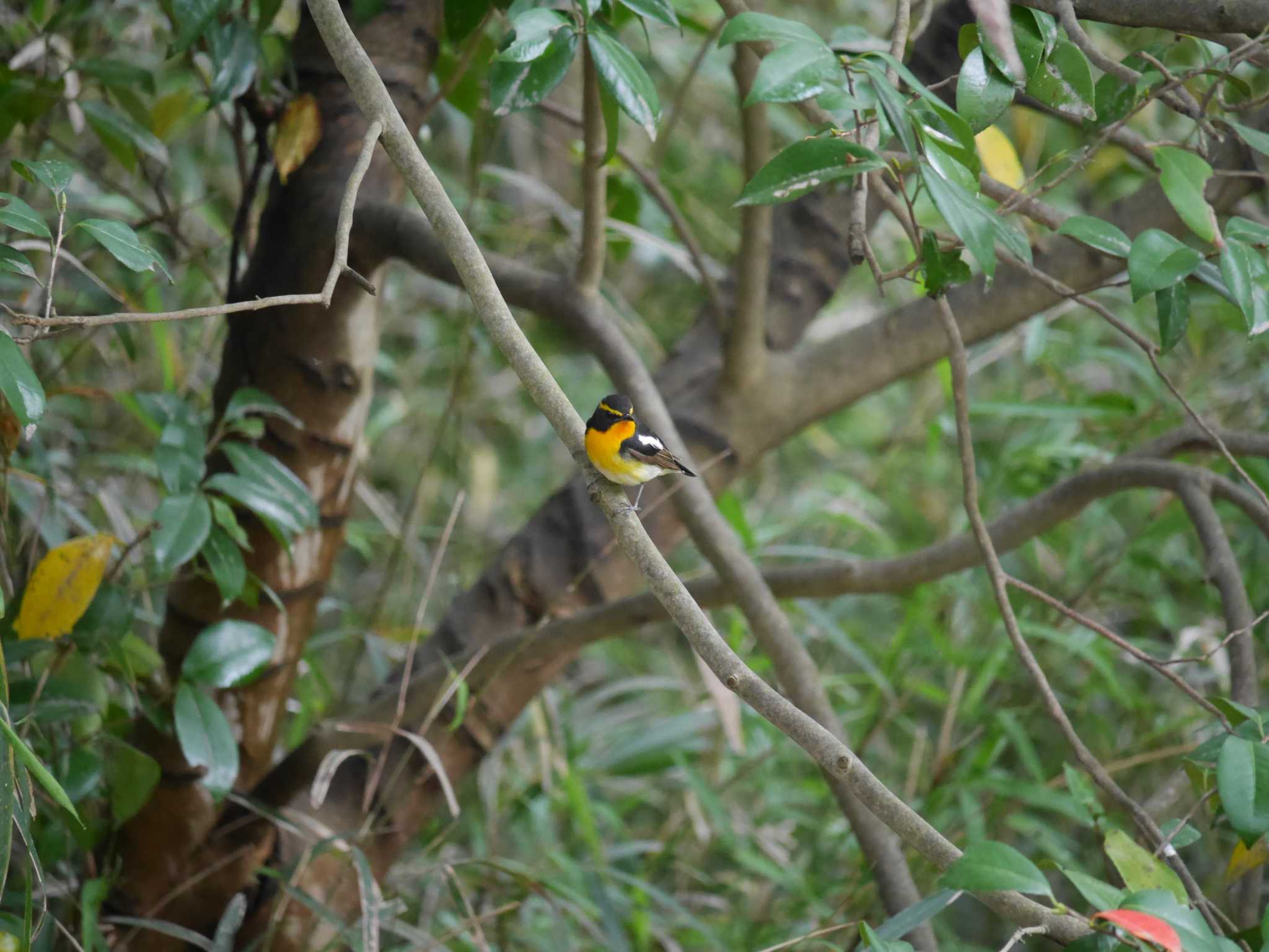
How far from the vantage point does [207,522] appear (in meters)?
1.20

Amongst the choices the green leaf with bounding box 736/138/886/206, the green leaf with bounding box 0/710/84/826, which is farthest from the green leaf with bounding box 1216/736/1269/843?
the green leaf with bounding box 0/710/84/826

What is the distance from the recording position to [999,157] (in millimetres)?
1523

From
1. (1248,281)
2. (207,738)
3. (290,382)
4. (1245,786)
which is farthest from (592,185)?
(1245,786)

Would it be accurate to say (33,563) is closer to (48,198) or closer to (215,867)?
(215,867)

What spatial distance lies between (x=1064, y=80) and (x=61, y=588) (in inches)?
47.5

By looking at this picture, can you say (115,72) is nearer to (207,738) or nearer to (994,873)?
(207,738)

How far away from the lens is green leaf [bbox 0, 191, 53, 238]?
2.79 ft

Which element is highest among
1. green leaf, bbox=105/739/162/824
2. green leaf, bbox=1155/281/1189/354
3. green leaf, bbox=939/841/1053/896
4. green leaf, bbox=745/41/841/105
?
green leaf, bbox=745/41/841/105

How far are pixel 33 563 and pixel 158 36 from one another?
1337mm

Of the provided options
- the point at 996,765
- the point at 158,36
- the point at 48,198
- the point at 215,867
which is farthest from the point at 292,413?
the point at 996,765

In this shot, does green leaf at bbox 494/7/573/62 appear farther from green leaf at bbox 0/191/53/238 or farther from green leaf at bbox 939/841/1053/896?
green leaf at bbox 939/841/1053/896

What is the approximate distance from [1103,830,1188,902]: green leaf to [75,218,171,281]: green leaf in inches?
40.3

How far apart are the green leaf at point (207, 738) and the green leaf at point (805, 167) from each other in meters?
0.94

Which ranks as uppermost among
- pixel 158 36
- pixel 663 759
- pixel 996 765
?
pixel 158 36
